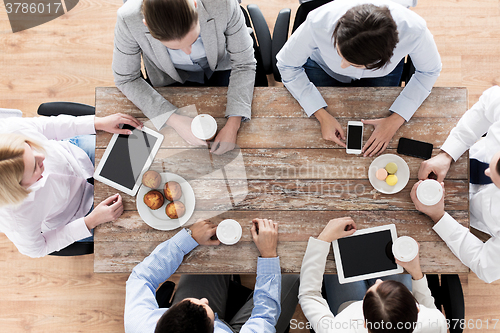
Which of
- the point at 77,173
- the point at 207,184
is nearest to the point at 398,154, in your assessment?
the point at 207,184

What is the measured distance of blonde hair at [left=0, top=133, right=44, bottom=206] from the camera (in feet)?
3.91

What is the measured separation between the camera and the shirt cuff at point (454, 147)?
53.3 inches

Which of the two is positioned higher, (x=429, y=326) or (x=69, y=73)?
(x=69, y=73)

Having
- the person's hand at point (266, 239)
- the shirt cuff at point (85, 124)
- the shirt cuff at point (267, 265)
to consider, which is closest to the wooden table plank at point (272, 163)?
the shirt cuff at point (85, 124)

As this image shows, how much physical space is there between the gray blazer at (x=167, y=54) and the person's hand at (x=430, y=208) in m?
0.78

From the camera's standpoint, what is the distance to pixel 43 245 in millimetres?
1434

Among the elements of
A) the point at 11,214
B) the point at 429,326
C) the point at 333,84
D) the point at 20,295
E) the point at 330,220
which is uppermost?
the point at 333,84

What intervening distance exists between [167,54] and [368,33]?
0.84 meters

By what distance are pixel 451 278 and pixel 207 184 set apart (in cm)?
114

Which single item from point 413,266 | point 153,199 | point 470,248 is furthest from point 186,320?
point 470,248

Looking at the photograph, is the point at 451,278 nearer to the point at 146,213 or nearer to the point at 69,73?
the point at 146,213

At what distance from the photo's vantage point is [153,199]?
4.46 feet

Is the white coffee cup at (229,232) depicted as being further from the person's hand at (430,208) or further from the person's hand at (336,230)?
the person's hand at (430,208)

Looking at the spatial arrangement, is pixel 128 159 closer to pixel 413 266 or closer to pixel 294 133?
pixel 294 133
